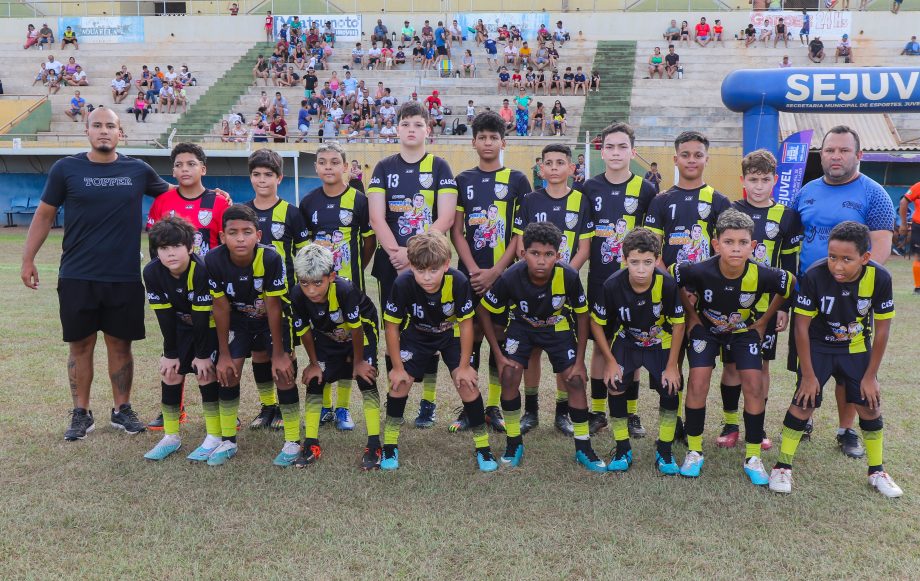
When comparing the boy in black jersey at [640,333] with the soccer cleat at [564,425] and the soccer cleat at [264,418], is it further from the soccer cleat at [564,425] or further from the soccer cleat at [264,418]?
the soccer cleat at [264,418]

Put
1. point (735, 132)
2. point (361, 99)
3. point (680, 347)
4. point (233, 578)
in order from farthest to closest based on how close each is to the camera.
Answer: point (361, 99), point (735, 132), point (680, 347), point (233, 578)

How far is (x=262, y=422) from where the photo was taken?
5.25 m

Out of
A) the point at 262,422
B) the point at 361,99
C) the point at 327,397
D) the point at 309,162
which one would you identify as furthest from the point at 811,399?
the point at 361,99

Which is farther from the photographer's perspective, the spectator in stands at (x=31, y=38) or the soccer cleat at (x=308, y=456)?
the spectator in stands at (x=31, y=38)

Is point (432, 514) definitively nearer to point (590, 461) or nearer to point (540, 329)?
point (590, 461)

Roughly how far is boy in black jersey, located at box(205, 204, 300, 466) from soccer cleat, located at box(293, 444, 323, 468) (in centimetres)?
4

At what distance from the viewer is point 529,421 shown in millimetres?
5230

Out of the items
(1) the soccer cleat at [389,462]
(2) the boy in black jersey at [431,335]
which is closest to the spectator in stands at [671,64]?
(2) the boy in black jersey at [431,335]

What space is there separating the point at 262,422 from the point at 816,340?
3824mm

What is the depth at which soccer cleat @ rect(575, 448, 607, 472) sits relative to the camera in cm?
442

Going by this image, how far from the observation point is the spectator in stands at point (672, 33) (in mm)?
29609

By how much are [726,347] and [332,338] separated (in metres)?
2.56

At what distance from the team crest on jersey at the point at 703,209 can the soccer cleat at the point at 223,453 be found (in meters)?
3.51

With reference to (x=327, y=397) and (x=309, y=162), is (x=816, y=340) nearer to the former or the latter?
(x=327, y=397)
